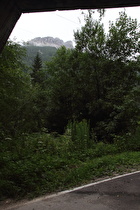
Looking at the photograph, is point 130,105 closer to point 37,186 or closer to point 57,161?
point 57,161

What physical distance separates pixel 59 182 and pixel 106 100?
38.4 feet

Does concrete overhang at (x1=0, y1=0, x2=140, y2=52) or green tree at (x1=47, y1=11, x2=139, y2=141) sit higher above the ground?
green tree at (x1=47, y1=11, x2=139, y2=141)

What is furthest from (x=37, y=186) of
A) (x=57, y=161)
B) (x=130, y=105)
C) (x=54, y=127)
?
(x=54, y=127)

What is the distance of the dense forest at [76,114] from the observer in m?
6.00

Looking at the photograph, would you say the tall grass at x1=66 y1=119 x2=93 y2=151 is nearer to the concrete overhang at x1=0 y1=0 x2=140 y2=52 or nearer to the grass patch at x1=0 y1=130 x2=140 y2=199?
the grass patch at x1=0 y1=130 x2=140 y2=199

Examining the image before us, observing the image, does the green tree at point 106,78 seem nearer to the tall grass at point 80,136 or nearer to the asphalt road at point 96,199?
the tall grass at point 80,136

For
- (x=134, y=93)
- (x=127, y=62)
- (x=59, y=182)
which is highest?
(x=127, y=62)

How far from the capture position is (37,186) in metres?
5.07

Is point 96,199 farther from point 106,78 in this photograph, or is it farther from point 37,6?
point 106,78

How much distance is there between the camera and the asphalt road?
408 cm

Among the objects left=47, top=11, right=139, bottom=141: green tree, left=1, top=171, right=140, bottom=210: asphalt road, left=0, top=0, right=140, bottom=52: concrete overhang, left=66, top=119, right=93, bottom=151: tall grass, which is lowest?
left=1, top=171, right=140, bottom=210: asphalt road

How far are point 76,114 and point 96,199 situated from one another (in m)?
15.0

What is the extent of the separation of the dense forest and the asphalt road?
0.53 m

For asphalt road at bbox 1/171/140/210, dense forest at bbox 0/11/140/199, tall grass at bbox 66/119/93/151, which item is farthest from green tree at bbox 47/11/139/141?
asphalt road at bbox 1/171/140/210
